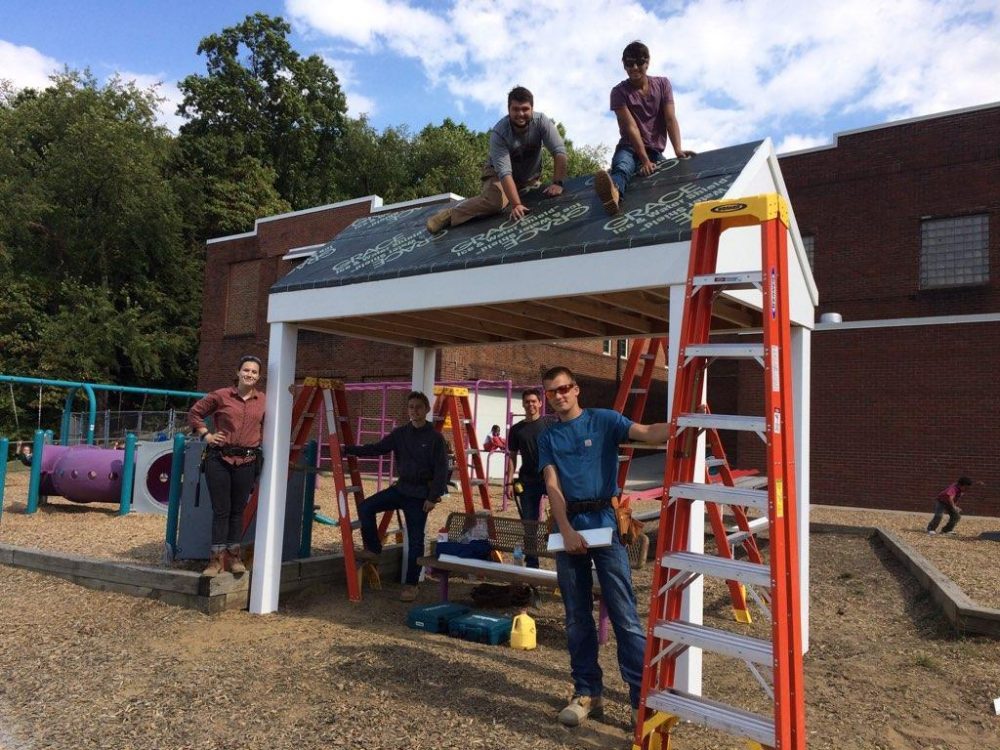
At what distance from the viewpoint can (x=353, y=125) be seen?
42562 mm

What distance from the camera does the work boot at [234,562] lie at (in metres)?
6.29

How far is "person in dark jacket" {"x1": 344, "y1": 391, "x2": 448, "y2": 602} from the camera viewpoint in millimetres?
6895

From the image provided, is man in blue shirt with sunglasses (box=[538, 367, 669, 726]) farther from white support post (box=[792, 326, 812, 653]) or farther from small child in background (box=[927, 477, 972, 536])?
small child in background (box=[927, 477, 972, 536])

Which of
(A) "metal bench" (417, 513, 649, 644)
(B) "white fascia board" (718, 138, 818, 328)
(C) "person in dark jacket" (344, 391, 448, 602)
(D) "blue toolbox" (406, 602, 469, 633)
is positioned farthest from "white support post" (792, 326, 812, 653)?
(C) "person in dark jacket" (344, 391, 448, 602)

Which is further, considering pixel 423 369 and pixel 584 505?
pixel 423 369

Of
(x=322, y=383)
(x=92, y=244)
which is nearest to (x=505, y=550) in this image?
→ (x=322, y=383)

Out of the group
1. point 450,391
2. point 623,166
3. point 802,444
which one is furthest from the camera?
point 450,391

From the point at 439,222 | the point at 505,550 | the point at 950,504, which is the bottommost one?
the point at 505,550

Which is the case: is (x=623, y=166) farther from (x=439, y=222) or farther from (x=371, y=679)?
(x=371, y=679)

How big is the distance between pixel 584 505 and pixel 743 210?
169 centimetres

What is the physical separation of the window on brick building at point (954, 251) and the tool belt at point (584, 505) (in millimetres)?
17301

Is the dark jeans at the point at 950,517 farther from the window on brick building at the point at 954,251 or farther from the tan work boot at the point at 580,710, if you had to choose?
the tan work boot at the point at 580,710

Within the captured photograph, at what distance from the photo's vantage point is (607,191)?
4844 millimetres

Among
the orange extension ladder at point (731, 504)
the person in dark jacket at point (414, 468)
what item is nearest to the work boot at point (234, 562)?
the person in dark jacket at point (414, 468)
